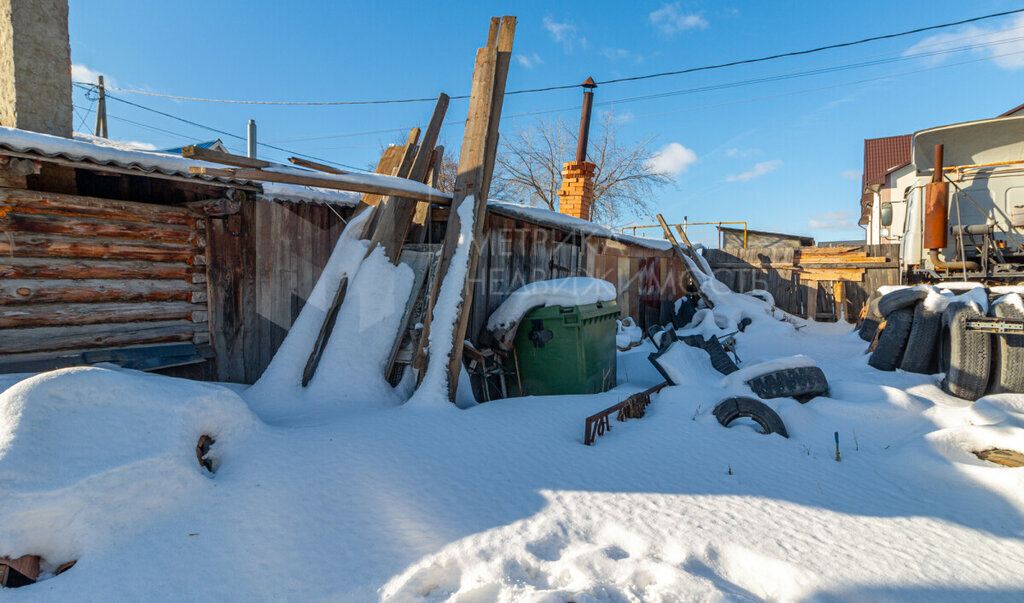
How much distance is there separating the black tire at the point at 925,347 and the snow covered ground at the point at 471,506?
1.45 meters

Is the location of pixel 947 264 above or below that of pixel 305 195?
below

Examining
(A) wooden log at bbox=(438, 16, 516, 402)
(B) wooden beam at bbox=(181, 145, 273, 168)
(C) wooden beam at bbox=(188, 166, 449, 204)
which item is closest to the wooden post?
(A) wooden log at bbox=(438, 16, 516, 402)

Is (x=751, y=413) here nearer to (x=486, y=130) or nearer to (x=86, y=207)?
(x=486, y=130)

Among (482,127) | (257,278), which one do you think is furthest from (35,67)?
(482,127)

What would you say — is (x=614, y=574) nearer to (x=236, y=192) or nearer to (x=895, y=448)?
(x=895, y=448)

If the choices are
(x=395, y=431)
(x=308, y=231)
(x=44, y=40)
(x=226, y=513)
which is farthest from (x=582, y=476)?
(x=44, y=40)

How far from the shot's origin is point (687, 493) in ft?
9.83

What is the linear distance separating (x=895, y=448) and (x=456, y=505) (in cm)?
350

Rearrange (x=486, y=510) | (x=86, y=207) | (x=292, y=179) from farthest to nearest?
1. (x=86, y=207)
2. (x=292, y=179)
3. (x=486, y=510)

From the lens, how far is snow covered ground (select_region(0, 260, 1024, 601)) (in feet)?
6.89

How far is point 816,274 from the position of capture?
11852mm

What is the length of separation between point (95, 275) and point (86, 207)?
58cm

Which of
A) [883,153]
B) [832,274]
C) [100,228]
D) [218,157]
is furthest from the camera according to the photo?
[883,153]

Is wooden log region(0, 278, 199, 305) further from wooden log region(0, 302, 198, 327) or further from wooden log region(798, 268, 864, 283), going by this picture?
wooden log region(798, 268, 864, 283)
